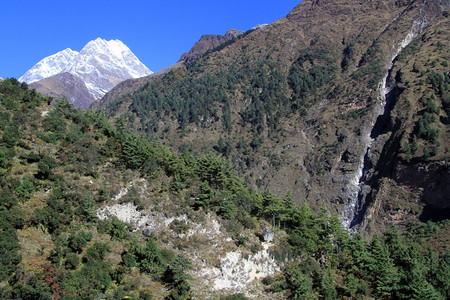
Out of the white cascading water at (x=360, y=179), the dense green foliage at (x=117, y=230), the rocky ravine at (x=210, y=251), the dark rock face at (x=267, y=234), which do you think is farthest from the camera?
the white cascading water at (x=360, y=179)

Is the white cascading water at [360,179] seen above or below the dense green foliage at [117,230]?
above

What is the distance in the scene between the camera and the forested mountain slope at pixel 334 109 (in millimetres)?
88000

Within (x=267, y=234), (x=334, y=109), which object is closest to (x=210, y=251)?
(x=267, y=234)

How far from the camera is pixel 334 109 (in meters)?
123

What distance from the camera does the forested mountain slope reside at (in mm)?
88000

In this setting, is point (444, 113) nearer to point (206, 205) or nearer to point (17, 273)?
point (206, 205)

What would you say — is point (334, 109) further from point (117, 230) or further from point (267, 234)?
point (117, 230)

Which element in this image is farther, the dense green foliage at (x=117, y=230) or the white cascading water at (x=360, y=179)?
the white cascading water at (x=360, y=179)

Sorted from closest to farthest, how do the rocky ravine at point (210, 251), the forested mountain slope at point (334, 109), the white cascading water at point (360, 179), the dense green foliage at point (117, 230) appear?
the dense green foliage at point (117, 230) → the rocky ravine at point (210, 251) → the forested mountain slope at point (334, 109) → the white cascading water at point (360, 179)

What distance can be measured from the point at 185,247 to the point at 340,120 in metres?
97.5

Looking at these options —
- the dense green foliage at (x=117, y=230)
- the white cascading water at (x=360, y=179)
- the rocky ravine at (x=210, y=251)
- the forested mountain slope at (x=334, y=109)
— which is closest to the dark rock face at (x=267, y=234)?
the rocky ravine at (x=210, y=251)

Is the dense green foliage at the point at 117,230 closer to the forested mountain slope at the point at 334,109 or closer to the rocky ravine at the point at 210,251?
the rocky ravine at the point at 210,251

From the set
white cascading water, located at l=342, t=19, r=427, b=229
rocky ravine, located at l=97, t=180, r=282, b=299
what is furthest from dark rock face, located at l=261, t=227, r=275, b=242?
white cascading water, located at l=342, t=19, r=427, b=229

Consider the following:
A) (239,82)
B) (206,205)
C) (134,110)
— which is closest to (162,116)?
(134,110)
